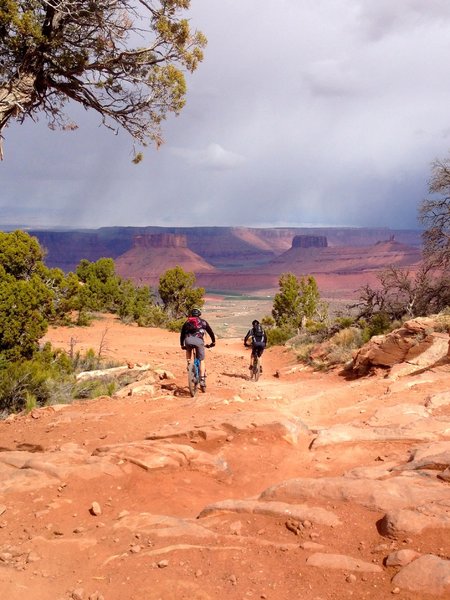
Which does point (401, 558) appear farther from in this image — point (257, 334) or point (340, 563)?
point (257, 334)

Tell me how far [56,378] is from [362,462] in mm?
7958

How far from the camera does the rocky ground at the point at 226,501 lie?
3.51 metres

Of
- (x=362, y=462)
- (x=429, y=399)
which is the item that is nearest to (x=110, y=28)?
(x=362, y=462)

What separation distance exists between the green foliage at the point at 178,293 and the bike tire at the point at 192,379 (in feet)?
82.9

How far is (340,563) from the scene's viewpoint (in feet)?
11.8

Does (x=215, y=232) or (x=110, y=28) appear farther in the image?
(x=215, y=232)

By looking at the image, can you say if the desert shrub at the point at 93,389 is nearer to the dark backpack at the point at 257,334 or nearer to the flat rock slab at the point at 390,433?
the dark backpack at the point at 257,334

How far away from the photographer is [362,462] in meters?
5.77

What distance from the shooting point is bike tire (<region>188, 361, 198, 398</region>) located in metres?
9.70

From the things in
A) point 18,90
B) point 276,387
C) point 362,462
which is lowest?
point 276,387

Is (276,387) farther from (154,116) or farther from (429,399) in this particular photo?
(154,116)

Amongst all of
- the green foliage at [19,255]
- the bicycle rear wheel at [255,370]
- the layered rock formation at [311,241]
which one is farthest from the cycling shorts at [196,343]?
the layered rock formation at [311,241]

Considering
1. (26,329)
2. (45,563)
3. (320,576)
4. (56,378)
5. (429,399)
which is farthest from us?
(26,329)

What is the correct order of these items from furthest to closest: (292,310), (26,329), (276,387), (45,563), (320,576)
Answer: (292,310) < (26,329) < (276,387) < (45,563) < (320,576)
